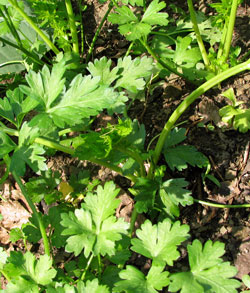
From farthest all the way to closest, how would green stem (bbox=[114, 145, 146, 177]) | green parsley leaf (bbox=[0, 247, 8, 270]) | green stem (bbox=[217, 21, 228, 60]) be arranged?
green stem (bbox=[217, 21, 228, 60]) < green parsley leaf (bbox=[0, 247, 8, 270]) < green stem (bbox=[114, 145, 146, 177])

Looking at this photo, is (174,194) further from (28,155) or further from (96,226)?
(28,155)

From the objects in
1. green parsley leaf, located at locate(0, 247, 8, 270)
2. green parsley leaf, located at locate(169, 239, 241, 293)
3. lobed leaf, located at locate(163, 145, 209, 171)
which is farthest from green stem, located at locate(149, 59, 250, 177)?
green parsley leaf, located at locate(0, 247, 8, 270)

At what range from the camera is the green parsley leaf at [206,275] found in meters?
1.46

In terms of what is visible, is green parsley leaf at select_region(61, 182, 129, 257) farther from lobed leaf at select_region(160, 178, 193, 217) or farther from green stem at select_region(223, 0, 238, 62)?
green stem at select_region(223, 0, 238, 62)

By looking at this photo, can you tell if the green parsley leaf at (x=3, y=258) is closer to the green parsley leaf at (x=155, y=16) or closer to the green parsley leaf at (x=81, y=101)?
the green parsley leaf at (x=81, y=101)

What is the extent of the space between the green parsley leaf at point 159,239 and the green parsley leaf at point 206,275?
74mm

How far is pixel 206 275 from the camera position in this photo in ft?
4.93

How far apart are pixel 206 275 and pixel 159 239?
0.25 m

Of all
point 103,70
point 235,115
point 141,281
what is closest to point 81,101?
point 103,70

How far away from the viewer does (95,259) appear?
184 centimetres

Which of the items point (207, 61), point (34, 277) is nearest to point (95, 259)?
point (34, 277)

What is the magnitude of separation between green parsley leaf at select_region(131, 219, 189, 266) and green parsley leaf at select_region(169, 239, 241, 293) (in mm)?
74

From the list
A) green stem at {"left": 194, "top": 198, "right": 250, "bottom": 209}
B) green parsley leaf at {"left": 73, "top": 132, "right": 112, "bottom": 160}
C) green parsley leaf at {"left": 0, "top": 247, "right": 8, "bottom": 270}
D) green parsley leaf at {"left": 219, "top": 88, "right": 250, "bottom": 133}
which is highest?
green parsley leaf at {"left": 73, "top": 132, "right": 112, "bottom": 160}

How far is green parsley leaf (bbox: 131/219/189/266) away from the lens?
1.57 meters
